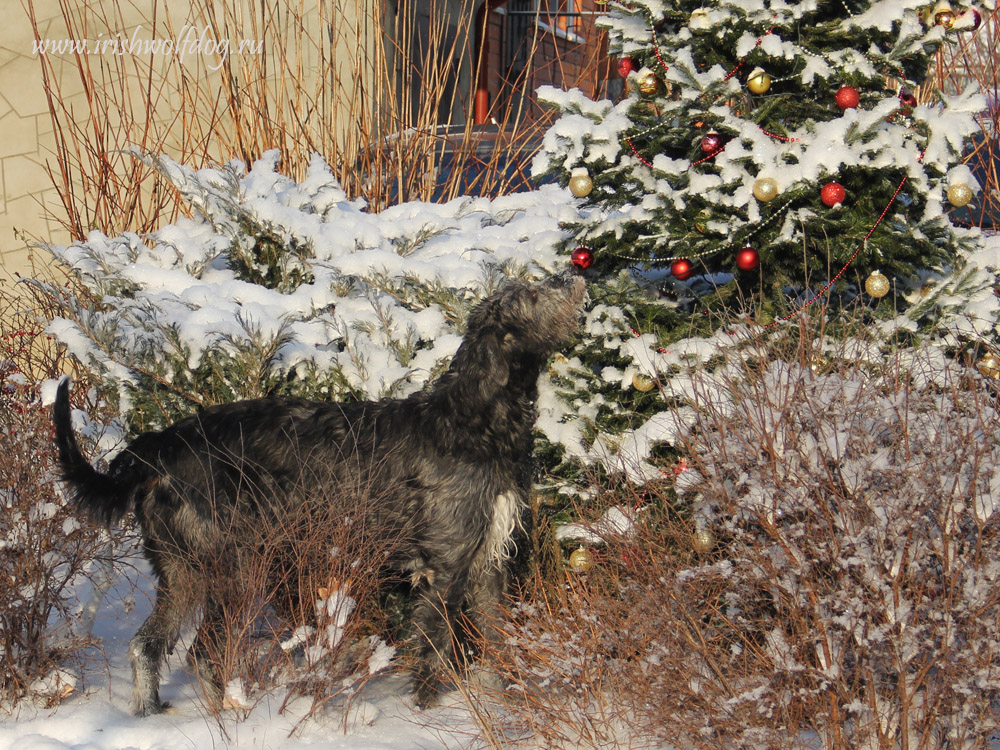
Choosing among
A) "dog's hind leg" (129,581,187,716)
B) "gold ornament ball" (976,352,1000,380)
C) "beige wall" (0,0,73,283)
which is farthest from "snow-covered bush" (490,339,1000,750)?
"beige wall" (0,0,73,283)

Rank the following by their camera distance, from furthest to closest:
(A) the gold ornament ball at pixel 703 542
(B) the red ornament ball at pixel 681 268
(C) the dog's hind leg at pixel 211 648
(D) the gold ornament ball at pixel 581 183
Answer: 1. (D) the gold ornament ball at pixel 581 183
2. (B) the red ornament ball at pixel 681 268
3. (C) the dog's hind leg at pixel 211 648
4. (A) the gold ornament ball at pixel 703 542

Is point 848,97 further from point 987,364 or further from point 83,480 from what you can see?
point 83,480

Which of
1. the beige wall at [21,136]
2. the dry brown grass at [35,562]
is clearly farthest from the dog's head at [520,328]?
the beige wall at [21,136]

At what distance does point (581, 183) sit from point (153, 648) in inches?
107

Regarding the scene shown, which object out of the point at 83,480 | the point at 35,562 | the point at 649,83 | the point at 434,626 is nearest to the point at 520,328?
the point at 434,626

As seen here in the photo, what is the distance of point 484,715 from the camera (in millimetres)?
3457

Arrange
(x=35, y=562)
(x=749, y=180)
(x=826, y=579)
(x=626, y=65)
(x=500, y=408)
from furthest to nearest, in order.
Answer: (x=626, y=65)
(x=749, y=180)
(x=500, y=408)
(x=35, y=562)
(x=826, y=579)

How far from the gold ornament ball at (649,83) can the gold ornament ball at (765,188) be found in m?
0.74

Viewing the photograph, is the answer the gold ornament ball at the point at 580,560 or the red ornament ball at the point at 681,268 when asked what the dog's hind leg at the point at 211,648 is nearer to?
the gold ornament ball at the point at 580,560

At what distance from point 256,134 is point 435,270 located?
2.84m

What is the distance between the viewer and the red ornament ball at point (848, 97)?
158 inches

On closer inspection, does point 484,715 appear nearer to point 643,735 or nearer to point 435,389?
point 643,735

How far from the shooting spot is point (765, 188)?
397cm

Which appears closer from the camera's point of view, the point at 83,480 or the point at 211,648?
the point at 211,648
